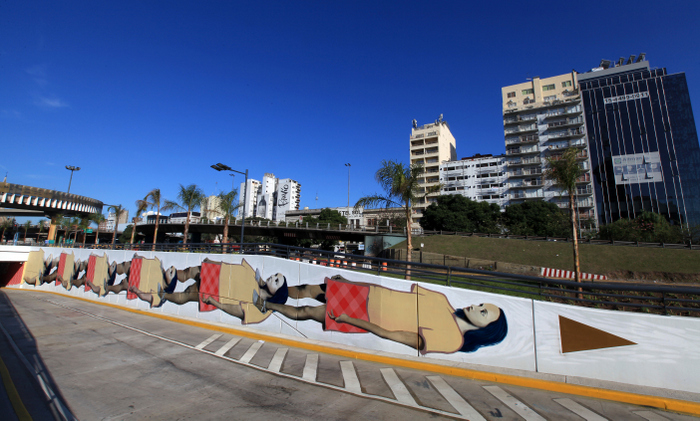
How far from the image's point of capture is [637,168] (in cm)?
6856

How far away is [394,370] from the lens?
7.64 metres

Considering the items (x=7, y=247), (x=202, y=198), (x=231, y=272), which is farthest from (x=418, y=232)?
(x=7, y=247)

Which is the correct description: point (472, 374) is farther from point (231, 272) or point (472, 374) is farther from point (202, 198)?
point (202, 198)

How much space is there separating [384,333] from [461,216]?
52.1m

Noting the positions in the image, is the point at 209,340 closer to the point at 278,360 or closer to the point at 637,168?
the point at 278,360

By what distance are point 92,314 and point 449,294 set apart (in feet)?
63.3

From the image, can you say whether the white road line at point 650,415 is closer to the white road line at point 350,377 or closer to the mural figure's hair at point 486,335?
the mural figure's hair at point 486,335

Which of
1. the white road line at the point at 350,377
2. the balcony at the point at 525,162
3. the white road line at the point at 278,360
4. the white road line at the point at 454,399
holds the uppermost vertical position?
the balcony at the point at 525,162

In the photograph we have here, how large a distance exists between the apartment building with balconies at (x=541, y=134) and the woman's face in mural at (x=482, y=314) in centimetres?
7385

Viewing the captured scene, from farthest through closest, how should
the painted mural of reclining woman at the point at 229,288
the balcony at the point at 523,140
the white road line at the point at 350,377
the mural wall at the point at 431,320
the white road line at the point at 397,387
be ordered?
the balcony at the point at 523,140
the painted mural of reclining woman at the point at 229,288
the white road line at the point at 350,377
the mural wall at the point at 431,320
the white road line at the point at 397,387

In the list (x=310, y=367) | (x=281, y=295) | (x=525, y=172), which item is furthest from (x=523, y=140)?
(x=310, y=367)

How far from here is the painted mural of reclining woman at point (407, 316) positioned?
762 cm

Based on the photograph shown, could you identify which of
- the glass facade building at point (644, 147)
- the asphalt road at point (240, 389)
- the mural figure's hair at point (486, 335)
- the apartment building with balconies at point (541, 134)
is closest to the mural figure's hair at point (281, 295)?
the asphalt road at point (240, 389)

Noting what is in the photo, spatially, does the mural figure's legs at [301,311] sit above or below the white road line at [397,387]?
above
